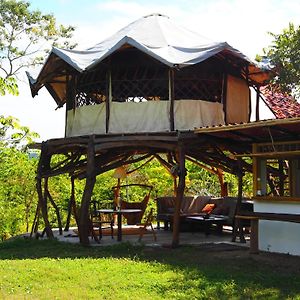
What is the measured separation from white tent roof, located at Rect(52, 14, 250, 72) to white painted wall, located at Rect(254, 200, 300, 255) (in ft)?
10.9

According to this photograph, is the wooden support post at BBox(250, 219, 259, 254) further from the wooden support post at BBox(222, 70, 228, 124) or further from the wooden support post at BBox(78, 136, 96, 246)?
the wooden support post at BBox(222, 70, 228, 124)

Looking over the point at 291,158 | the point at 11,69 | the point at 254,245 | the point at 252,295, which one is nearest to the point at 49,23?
the point at 11,69

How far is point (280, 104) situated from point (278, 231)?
5519 millimetres

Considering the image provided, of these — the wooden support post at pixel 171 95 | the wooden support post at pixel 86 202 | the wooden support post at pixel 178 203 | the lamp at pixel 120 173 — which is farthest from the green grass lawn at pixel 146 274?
the lamp at pixel 120 173

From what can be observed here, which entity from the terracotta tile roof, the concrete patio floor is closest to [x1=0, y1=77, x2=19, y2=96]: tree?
the concrete patio floor

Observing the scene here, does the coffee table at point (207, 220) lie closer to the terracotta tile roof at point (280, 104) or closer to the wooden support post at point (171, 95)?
the wooden support post at point (171, 95)

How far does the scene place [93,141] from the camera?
11.3m

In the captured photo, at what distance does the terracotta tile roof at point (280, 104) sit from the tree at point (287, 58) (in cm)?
193

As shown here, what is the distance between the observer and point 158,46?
11.8 meters

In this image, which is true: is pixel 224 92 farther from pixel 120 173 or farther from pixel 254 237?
pixel 120 173

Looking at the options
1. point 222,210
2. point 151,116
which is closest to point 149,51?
point 151,116

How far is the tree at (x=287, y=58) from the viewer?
11.1 m

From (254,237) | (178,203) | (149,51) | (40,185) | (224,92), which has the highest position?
(149,51)

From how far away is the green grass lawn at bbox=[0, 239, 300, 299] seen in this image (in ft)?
21.0
